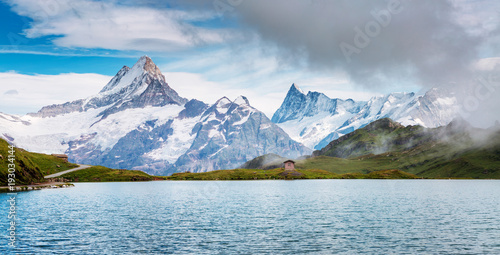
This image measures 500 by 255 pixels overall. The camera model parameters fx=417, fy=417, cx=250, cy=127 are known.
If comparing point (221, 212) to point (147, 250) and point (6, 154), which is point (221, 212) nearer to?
point (147, 250)

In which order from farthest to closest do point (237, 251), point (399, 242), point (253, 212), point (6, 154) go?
point (6, 154)
point (253, 212)
point (399, 242)
point (237, 251)

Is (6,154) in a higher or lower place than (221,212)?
higher

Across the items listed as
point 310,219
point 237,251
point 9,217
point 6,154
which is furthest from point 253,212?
point 6,154

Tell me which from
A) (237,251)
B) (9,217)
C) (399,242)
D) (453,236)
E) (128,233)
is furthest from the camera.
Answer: (9,217)

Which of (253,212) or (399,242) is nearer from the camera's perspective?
(399,242)

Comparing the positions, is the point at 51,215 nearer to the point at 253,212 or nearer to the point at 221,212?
the point at 221,212

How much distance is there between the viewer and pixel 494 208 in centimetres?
11162

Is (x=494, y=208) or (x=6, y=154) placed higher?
(x=6, y=154)

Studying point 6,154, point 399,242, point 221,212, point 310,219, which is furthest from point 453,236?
point 6,154

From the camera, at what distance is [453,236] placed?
68.9 meters

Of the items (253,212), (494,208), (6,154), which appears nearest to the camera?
(253,212)

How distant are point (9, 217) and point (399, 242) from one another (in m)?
78.3

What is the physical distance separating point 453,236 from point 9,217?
3434 inches

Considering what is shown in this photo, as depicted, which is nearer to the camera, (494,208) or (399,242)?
(399,242)
